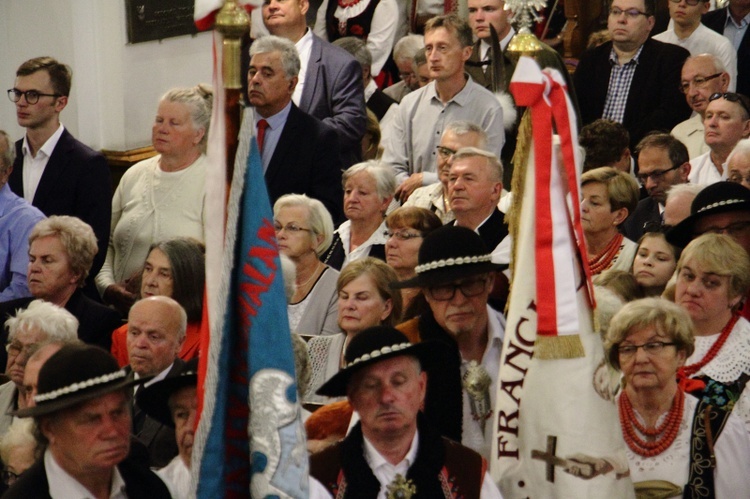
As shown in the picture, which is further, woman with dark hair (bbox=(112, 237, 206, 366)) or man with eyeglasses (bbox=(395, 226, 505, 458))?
woman with dark hair (bbox=(112, 237, 206, 366))

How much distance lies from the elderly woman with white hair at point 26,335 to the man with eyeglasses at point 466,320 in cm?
149

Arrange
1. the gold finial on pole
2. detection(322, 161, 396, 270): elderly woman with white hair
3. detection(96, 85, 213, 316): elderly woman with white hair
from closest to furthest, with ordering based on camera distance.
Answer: the gold finial on pole → detection(322, 161, 396, 270): elderly woman with white hair → detection(96, 85, 213, 316): elderly woman with white hair

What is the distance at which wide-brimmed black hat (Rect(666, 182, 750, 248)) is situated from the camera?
19.5 ft

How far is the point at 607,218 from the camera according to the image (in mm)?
6875

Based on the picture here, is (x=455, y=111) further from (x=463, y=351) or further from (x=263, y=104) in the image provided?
(x=463, y=351)

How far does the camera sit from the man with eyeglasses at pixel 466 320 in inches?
205

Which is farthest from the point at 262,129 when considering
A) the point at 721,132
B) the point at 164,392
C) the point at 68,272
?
the point at 164,392

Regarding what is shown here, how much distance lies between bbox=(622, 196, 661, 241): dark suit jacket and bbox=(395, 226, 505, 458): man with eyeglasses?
215 cm

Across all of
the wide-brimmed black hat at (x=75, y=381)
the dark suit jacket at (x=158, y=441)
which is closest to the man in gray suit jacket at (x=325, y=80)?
the dark suit jacket at (x=158, y=441)

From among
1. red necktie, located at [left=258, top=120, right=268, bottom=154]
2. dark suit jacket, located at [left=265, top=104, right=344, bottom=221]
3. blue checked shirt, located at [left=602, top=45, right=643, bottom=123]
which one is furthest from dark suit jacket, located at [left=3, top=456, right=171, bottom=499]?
blue checked shirt, located at [left=602, top=45, right=643, bottom=123]

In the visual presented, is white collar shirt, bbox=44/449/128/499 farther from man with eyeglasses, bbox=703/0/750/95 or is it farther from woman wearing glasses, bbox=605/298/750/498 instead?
man with eyeglasses, bbox=703/0/750/95

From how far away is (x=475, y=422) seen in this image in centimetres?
523

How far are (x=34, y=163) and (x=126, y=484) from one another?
13.1 feet

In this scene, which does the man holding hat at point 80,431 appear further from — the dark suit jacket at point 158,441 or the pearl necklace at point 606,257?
the pearl necklace at point 606,257
